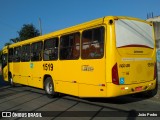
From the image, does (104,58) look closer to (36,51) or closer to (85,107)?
(85,107)

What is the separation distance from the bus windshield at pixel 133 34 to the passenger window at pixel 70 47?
1913 mm

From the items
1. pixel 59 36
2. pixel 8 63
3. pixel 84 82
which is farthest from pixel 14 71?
pixel 84 82

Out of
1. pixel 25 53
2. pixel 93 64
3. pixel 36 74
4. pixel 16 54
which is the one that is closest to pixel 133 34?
pixel 93 64

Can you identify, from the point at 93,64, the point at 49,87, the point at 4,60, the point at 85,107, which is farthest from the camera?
the point at 4,60

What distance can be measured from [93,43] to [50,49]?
12.4ft

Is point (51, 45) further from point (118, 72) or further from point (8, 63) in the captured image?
point (8, 63)

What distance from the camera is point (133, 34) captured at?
10.3 meters

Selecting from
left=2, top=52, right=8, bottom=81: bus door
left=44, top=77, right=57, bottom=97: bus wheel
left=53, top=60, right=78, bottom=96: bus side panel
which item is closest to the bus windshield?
left=53, top=60, right=78, bottom=96: bus side panel

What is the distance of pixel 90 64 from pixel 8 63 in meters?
11.5

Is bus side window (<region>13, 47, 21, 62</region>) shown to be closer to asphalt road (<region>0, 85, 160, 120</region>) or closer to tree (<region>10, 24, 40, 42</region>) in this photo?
asphalt road (<region>0, 85, 160, 120</region>)

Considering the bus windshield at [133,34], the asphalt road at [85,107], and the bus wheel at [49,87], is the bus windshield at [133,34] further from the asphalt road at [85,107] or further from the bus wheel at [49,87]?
the bus wheel at [49,87]

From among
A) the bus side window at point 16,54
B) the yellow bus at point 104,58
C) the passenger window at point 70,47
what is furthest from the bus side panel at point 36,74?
the passenger window at point 70,47

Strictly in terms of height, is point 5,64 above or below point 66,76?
above

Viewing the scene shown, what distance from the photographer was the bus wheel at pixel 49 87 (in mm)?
13336
